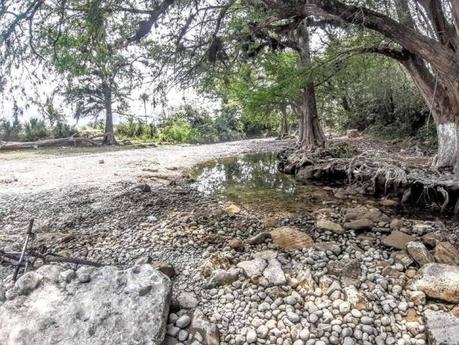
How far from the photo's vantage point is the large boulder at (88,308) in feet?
7.86

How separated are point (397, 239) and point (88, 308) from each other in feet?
11.0

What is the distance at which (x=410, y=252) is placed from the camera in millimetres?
3574

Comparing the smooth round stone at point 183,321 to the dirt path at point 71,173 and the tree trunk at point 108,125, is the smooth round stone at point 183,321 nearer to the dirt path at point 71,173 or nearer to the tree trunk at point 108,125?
the dirt path at point 71,173

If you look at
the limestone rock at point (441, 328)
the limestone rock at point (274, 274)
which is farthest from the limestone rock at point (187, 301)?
the limestone rock at point (441, 328)

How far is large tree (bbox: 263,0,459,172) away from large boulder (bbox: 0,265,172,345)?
14.3 ft

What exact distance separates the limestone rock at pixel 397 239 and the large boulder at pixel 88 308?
2581 millimetres

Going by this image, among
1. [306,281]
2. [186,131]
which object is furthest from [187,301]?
[186,131]

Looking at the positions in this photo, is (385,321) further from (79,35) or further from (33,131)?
(33,131)

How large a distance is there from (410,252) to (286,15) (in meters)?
3.78

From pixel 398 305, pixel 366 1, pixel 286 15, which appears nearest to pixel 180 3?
pixel 286 15

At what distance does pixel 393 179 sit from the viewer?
616cm

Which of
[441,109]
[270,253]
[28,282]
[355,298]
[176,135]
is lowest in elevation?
[355,298]

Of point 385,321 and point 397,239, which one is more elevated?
point 397,239

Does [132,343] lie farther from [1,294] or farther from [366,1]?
[366,1]
